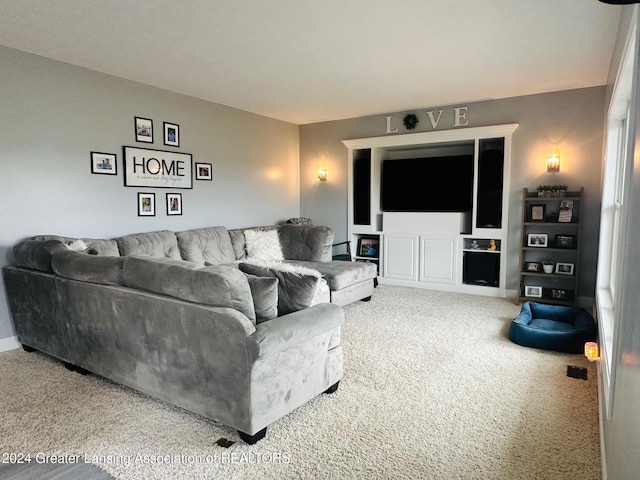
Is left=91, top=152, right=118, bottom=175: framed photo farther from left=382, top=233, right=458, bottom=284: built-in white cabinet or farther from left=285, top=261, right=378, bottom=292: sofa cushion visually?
left=382, top=233, right=458, bottom=284: built-in white cabinet

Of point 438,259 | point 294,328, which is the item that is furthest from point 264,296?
point 438,259

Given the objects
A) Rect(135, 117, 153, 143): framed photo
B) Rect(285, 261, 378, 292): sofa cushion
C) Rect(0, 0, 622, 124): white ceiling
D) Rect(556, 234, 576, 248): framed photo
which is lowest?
Rect(285, 261, 378, 292): sofa cushion

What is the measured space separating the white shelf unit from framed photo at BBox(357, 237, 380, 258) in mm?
79

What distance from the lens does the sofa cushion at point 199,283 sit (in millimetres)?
2105

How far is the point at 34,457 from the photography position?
2025mm

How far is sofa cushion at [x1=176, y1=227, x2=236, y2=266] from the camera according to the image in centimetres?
463

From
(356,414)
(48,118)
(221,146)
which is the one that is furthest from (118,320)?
(221,146)

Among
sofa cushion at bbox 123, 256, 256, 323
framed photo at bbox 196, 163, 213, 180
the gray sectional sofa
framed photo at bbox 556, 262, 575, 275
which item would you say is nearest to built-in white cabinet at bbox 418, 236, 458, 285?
framed photo at bbox 556, 262, 575, 275

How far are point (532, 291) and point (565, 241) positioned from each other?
677 millimetres

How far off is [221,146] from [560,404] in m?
4.61

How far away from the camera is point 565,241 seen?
4699 millimetres

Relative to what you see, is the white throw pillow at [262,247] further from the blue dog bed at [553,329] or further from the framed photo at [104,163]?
the blue dog bed at [553,329]

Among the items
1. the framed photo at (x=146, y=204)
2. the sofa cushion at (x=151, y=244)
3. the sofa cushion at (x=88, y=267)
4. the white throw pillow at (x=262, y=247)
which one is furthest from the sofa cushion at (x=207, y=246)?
the sofa cushion at (x=88, y=267)

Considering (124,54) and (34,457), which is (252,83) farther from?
(34,457)
